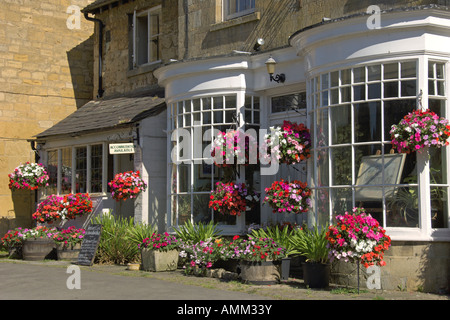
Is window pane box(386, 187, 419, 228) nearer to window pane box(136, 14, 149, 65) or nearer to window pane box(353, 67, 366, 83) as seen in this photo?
Answer: window pane box(353, 67, 366, 83)

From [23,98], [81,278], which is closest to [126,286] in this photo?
[81,278]

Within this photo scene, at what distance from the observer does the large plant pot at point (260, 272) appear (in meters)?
9.96

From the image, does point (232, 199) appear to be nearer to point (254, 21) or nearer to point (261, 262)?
point (261, 262)

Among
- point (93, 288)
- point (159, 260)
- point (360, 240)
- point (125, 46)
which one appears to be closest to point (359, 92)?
point (360, 240)

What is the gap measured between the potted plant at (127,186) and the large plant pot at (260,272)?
447 cm

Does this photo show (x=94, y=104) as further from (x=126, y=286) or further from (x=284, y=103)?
(x=126, y=286)

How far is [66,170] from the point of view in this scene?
16625 millimetres

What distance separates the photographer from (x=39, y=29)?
18.6m

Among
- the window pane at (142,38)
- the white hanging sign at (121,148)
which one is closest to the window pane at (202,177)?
the white hanging sign at (121,148)

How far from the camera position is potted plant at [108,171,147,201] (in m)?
13.8

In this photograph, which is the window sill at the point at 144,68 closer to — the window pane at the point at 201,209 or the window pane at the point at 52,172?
the window pane at the point at 52,172

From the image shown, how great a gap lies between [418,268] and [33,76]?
12.7 meters

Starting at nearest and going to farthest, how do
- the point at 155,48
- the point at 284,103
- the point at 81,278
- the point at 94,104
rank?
the point at 81,278
the point at 284,103
the point at 155,48
the point at 94,104

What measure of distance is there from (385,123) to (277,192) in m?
2.11
